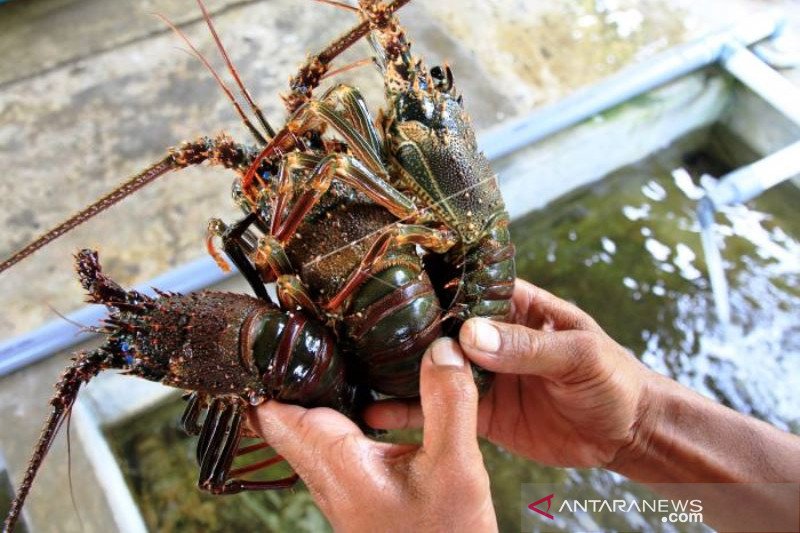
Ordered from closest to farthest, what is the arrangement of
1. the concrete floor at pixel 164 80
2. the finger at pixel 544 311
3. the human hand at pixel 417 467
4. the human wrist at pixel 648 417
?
the human hand at pixel 417 467
the human wrist at pixel 648 417
the finger at pixel 544 311
the concrete floor at pixel 164 80

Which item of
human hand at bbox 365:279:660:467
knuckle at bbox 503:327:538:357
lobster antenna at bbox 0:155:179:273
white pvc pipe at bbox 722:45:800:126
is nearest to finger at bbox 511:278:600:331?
A: human hand at bbox 365:279:660:467

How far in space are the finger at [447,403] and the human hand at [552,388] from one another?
0.08 m

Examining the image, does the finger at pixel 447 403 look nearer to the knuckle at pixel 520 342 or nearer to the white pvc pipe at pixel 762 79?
the knuckle at pixel 520 342

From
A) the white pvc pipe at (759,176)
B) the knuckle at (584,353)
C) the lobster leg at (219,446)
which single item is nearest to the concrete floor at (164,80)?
the white pvc pipe at (759,176)

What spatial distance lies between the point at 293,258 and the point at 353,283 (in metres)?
0.26

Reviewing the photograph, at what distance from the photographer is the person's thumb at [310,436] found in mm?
1559

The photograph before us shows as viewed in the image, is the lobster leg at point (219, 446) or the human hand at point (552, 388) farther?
the lobster leg at point (219, 446)

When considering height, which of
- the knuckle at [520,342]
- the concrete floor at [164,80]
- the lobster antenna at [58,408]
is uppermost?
the concrete floor at [164,80]

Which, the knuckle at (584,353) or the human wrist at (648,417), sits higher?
the knuckle at (584,353)

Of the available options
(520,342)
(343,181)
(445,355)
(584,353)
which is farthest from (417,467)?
(343,181)

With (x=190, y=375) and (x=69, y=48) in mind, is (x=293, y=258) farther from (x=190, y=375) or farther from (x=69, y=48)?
(x=69, y=48)

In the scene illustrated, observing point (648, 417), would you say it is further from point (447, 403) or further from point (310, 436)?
point (310, 436)

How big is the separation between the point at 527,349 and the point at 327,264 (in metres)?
0.67

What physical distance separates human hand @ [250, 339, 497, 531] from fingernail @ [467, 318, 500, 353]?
0.20ft
